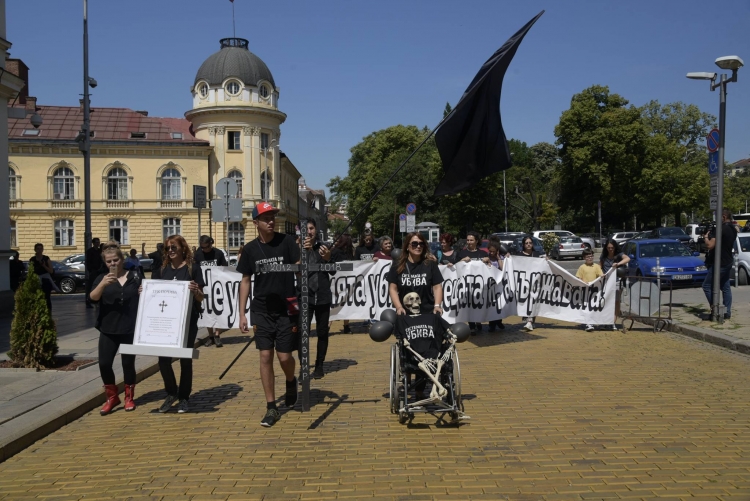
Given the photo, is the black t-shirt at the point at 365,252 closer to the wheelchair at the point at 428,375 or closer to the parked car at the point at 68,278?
the wheelchair at the point at 428,375

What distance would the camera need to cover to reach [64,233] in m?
59.4

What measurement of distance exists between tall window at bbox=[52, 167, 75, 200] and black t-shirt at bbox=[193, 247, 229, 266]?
51214 millimetres

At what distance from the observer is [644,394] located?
7.91 meters

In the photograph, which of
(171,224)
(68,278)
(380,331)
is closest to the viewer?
(380,331)

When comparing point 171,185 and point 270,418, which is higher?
point 171,185

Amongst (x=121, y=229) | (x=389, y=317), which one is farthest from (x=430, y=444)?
(x=121, y=229)

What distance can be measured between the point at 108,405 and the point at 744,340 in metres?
9.36

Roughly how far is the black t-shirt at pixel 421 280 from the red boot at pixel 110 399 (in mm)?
3246

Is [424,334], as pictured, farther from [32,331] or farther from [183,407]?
[32,331]

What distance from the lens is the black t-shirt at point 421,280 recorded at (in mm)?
7402

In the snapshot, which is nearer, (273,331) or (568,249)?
(273,331)

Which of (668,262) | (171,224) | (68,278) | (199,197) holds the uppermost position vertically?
(199,197)

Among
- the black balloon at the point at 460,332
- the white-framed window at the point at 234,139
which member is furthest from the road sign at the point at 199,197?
the white-framed window at the point at 234,139

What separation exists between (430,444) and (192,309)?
3081mm
